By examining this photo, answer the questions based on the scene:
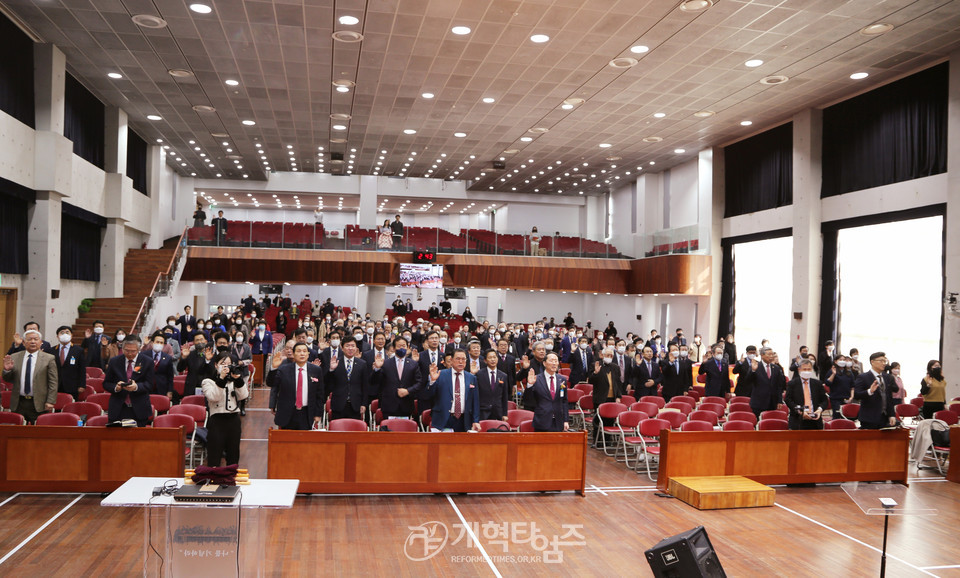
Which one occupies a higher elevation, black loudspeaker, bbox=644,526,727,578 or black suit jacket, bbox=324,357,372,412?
black suit jacket, bbox=324,357,372,412

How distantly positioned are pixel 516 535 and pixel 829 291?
14.4 metres

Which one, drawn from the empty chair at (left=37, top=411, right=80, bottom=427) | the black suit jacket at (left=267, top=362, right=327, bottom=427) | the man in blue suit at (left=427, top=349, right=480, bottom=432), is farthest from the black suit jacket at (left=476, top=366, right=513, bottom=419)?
the empty chair at (left=37, top=411, right=80, bottom=427)

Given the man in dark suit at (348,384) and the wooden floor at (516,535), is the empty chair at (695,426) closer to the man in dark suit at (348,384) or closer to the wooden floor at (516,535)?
the wooden floor at (516,535)

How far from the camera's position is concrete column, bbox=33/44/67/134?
14.9 meters

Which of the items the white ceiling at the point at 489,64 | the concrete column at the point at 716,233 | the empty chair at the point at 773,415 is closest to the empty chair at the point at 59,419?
the white ceiling at the point at 489,64

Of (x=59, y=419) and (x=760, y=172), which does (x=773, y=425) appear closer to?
(x=59, y=419)

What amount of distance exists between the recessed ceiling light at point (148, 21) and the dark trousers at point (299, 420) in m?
8.70

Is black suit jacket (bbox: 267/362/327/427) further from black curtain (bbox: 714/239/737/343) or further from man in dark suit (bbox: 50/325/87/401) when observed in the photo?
black curtain (bbox: 714/239/737/343)

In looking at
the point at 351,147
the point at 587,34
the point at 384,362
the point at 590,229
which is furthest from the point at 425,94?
the point at 590,229

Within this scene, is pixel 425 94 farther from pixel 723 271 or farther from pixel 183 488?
pixel 183 488

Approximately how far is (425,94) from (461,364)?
10.9 m

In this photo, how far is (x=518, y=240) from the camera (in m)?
26.8

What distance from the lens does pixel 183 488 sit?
196 inches

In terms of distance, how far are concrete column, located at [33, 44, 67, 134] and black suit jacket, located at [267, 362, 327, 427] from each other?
10.7 meters
